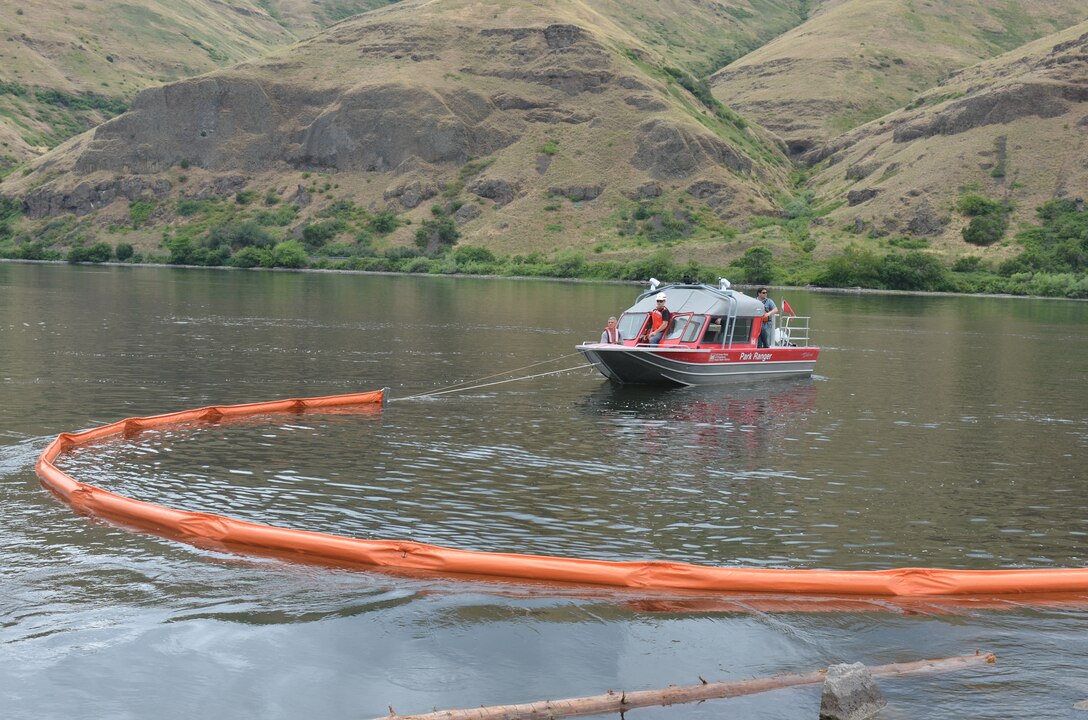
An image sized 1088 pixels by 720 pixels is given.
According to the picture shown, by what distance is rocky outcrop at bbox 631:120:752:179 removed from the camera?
568 ft

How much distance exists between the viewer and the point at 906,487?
22.6 meters

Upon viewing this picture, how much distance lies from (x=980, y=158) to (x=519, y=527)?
157m

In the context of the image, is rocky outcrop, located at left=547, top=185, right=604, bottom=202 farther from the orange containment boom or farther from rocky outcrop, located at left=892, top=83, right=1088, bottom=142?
the orange containment boom

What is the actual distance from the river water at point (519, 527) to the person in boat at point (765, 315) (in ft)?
6.44

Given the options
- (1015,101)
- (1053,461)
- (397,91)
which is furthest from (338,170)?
(1053,461)

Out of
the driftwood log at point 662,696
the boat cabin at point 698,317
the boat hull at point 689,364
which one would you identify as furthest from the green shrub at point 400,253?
the driftwood log at point 662,696

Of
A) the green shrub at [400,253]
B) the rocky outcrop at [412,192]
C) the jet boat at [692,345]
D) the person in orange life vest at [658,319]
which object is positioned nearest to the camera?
the jet boat at [692,345]

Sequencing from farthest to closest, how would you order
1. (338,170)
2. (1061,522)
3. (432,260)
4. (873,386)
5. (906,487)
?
(338,170) → (432,260) → (873,386) → (906,487) → (1061,522)

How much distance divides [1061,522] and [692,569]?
8.36 metres

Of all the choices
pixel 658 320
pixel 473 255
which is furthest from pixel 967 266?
pixel 658 320

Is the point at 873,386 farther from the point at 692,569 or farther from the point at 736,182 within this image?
the point at 736,182

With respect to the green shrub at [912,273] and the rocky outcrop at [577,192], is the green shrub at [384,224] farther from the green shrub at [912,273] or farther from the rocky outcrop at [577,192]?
the green shrub at [912,273]

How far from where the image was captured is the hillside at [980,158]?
15012cm

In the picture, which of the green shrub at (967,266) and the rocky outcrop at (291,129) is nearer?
the green shrub at (967,266)
